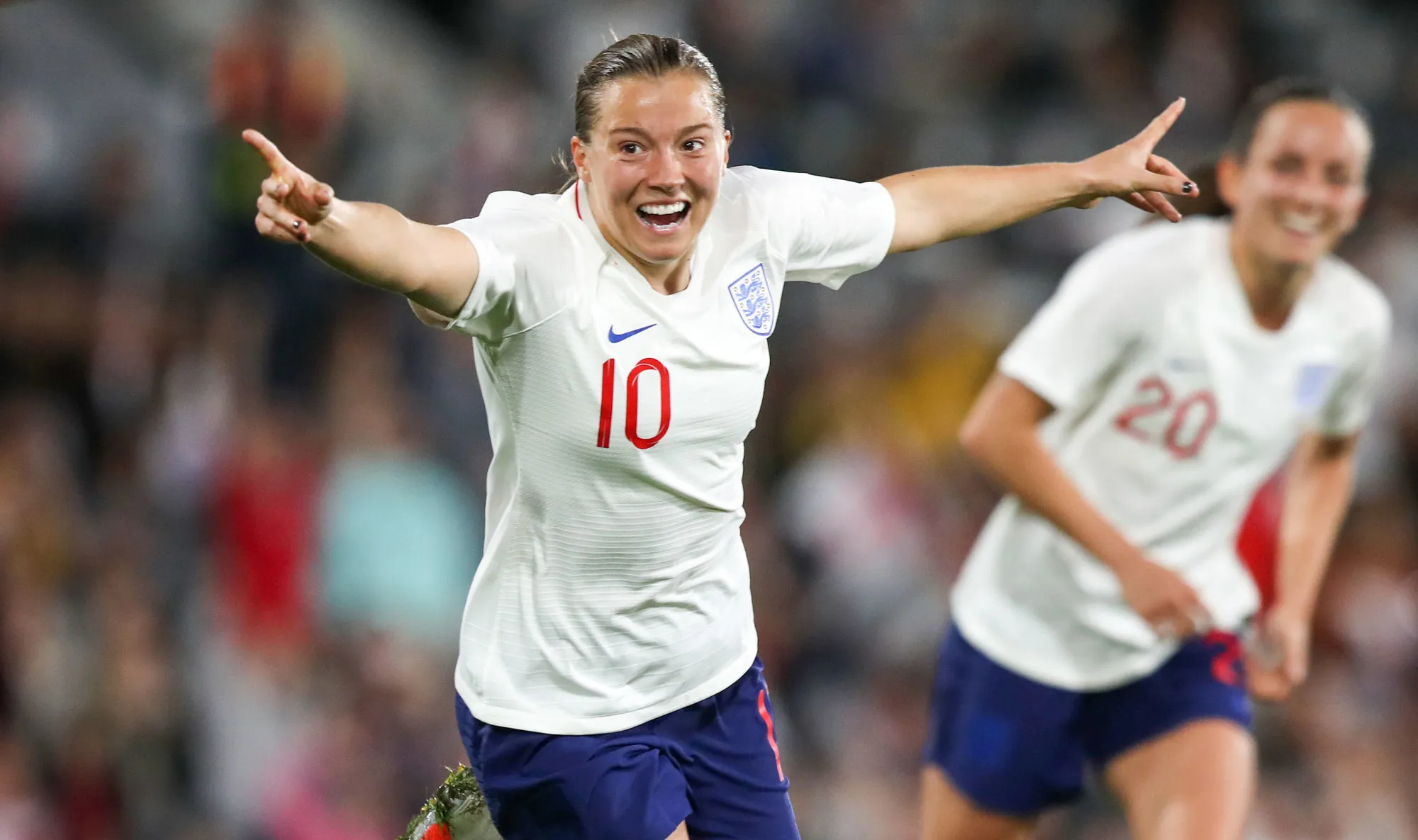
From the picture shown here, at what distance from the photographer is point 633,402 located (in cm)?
299

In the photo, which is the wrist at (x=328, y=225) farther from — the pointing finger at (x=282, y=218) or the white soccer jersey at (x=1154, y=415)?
the white soccer jersey at (x=1154, y=415)

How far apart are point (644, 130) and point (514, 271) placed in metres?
0.35

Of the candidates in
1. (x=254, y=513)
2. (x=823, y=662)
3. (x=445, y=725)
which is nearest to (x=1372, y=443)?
(x=823, y=662)

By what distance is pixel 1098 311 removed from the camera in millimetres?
4160

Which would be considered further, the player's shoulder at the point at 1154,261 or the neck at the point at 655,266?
the player's shoulder at the point at 1154,261

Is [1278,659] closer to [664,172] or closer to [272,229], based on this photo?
[664,172]

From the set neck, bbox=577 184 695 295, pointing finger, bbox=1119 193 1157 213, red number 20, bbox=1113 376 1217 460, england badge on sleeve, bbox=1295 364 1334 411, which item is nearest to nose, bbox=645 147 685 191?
neck, bbox=577 184 695 295

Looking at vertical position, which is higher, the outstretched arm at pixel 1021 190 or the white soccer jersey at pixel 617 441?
the outstretched arm at pixel 1021 190

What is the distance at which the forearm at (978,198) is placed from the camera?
345 centimetres

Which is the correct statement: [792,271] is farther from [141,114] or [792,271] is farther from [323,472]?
[141,114]

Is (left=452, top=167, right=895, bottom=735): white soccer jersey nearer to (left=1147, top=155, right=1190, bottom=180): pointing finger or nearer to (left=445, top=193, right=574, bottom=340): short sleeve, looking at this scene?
(left=445, top=193, right=574, bottom=340): short sleeve

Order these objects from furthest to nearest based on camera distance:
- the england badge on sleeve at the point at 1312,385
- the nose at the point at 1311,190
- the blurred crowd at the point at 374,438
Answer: the blurred crowd at the point at 374,438
the england badge on sleeve at the point at 1312,385
the nose at the point at 1311,190

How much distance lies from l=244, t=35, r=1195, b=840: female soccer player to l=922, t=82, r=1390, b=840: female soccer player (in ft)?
2.40

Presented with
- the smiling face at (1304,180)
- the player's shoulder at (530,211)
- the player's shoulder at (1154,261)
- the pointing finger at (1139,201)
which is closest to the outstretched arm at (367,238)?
the player's shoulder at (530,211)
